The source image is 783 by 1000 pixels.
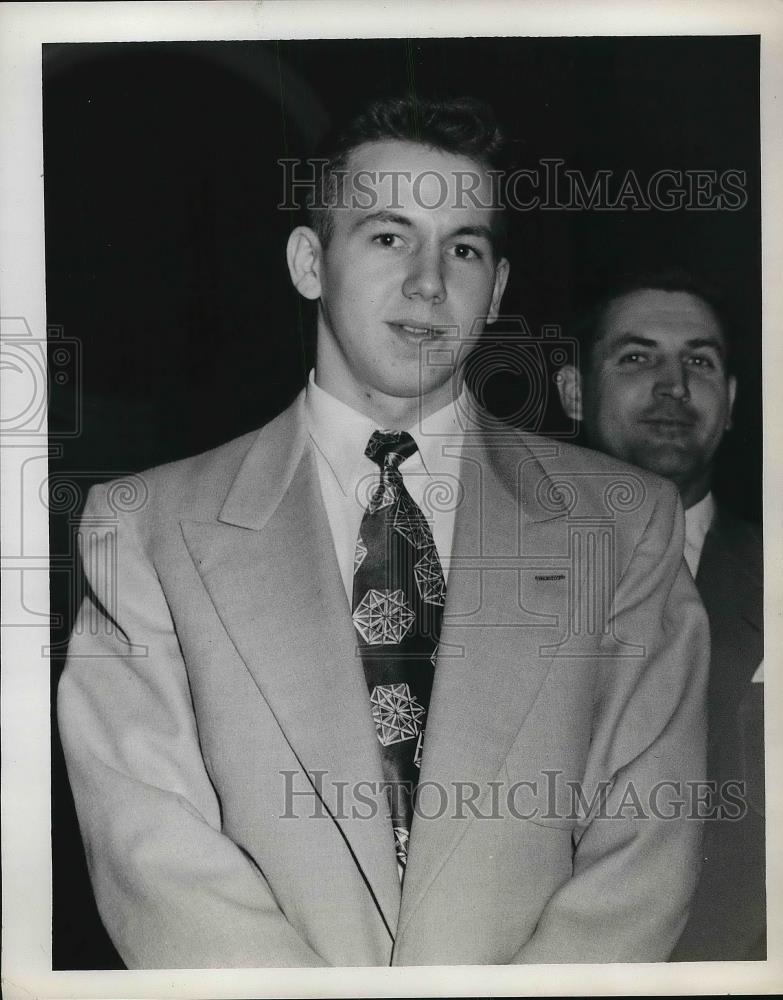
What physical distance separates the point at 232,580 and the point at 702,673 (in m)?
0.80

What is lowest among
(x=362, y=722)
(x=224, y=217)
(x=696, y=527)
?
(x=362, y=722)

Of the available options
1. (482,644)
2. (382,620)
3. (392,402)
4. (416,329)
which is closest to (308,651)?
(382,620)

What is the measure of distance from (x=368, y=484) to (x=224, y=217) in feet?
1.64

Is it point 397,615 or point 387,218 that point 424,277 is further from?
point 397,615

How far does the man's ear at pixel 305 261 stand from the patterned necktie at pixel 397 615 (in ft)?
0.86

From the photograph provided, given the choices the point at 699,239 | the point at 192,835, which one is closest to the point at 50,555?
the point at 192,835

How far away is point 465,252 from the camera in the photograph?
168 cm

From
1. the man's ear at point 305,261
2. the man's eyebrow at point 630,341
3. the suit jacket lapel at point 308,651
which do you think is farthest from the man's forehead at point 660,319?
the suit jacket lapel at point 308,651

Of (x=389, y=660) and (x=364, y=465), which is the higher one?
(x=364, y=465)

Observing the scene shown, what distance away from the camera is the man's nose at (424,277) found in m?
1.66

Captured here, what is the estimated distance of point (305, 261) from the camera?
168cm

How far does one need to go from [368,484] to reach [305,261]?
1.25ft

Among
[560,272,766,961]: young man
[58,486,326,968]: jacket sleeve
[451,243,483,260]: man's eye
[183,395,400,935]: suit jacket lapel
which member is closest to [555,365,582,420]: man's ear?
[560,272,766,961]: young man

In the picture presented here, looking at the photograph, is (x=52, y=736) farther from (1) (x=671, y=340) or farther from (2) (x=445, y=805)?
(1) (x=671, y=340)
